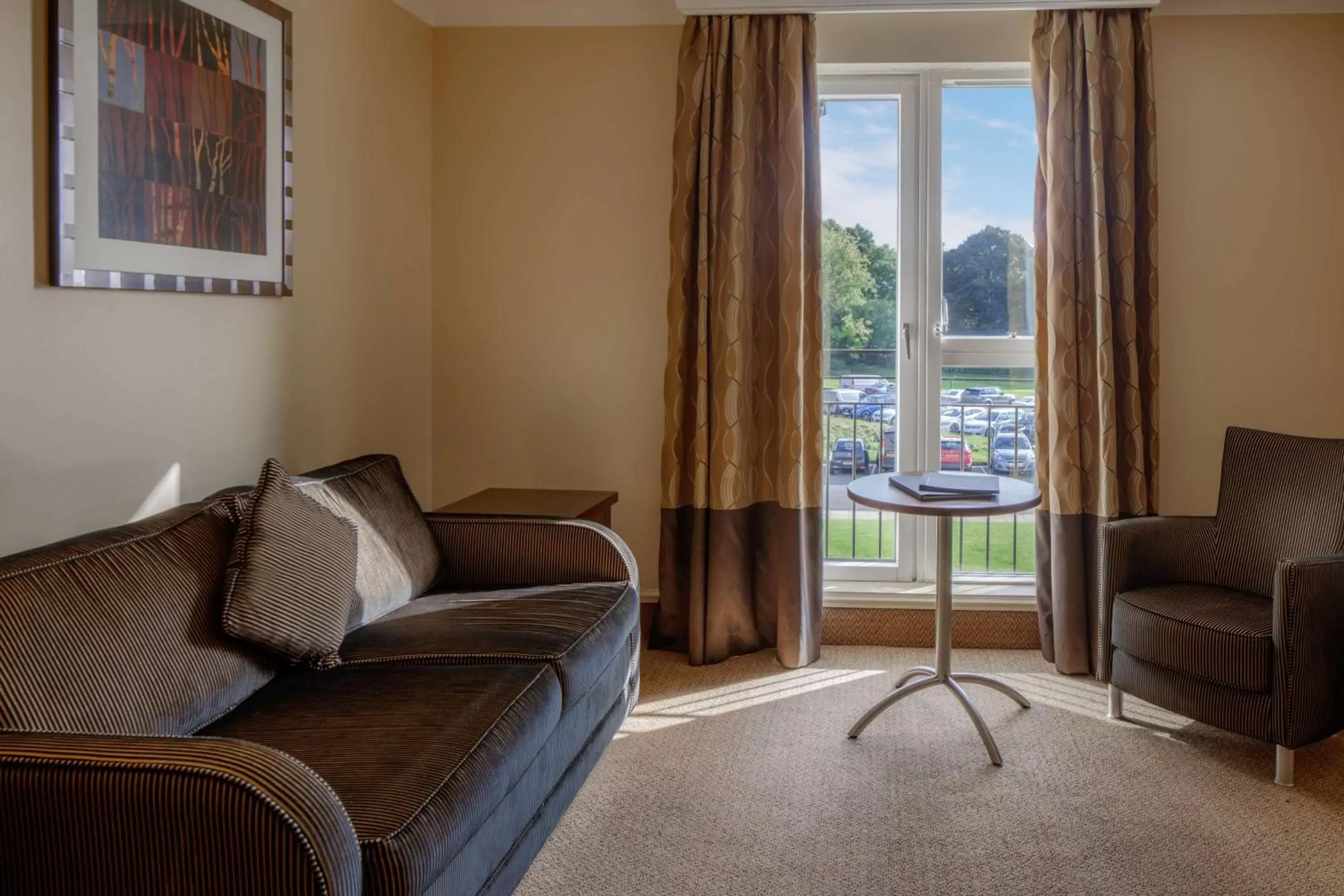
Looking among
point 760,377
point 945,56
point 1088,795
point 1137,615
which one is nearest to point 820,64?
point 945,56

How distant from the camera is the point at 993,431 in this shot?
4.25m

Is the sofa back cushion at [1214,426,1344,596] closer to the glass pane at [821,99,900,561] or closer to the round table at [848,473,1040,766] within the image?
the round table at [848,473,1040,766]

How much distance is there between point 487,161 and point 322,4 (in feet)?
3.21

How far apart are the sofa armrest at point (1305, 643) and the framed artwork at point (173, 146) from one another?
287 centimetres

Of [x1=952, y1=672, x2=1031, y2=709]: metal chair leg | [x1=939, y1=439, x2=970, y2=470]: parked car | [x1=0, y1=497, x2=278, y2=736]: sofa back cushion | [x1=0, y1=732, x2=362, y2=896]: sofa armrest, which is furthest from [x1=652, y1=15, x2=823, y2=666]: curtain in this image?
[x1=0, y1=732, x2=362, y2=896]: sofa armrest

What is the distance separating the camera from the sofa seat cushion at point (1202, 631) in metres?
2.91

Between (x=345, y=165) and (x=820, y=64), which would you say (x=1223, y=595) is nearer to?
(x=820, y=64)

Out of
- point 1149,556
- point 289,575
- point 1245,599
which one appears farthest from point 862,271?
point 289,575

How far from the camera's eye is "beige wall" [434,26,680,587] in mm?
4195

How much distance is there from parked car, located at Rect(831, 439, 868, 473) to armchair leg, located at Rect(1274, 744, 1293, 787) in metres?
1.80

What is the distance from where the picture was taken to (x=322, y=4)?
3.39m

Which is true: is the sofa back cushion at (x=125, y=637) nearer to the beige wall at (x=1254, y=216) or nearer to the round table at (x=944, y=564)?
the round table at (x=944, y=564)

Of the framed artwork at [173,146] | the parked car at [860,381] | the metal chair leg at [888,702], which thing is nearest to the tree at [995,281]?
the parked car at [860,381]

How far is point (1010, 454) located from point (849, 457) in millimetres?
625
